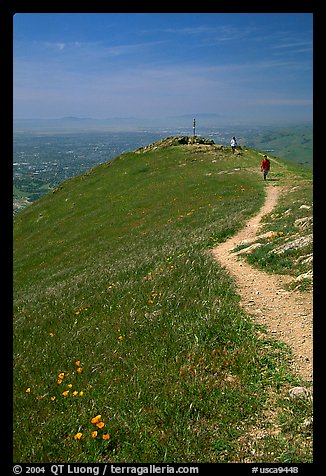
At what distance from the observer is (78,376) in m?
6.31

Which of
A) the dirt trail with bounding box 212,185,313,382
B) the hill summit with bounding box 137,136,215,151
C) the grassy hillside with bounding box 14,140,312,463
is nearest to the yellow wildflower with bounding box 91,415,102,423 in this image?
the grassy hillside with bounding box 14,140,312,463

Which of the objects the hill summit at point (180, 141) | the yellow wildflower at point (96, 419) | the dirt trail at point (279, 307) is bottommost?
the yellow wildflower at point (96, 419)

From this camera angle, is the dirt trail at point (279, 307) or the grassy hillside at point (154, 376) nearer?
the grassy hillside at point (154, 376)

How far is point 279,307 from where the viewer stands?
827 cm

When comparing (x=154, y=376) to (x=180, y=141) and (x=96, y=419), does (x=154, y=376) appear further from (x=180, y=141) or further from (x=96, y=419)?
(x=180, y=141)

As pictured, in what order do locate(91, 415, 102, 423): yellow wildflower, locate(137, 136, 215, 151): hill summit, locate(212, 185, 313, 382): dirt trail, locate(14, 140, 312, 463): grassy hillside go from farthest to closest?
locate(137, 136, 215, 151): hill summit → locate(212, 185, 313, 382): dirt trail → locate(91, 415, 102, 423): yellow wildflower → locate(14, 140, 312, 463): grassy hillside

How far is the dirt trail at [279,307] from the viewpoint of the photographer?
20.8 feet

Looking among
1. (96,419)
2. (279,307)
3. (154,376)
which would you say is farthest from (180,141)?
(96,419)

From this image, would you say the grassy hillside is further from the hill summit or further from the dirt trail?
the hill summit

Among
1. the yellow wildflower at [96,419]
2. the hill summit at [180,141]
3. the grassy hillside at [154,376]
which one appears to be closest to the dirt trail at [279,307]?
the grassy hillside at [154,376]

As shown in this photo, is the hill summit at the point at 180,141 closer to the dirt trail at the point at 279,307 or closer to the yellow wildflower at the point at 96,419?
the dirt trail at the point at 279,307

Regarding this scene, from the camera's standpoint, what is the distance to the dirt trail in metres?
6.35
